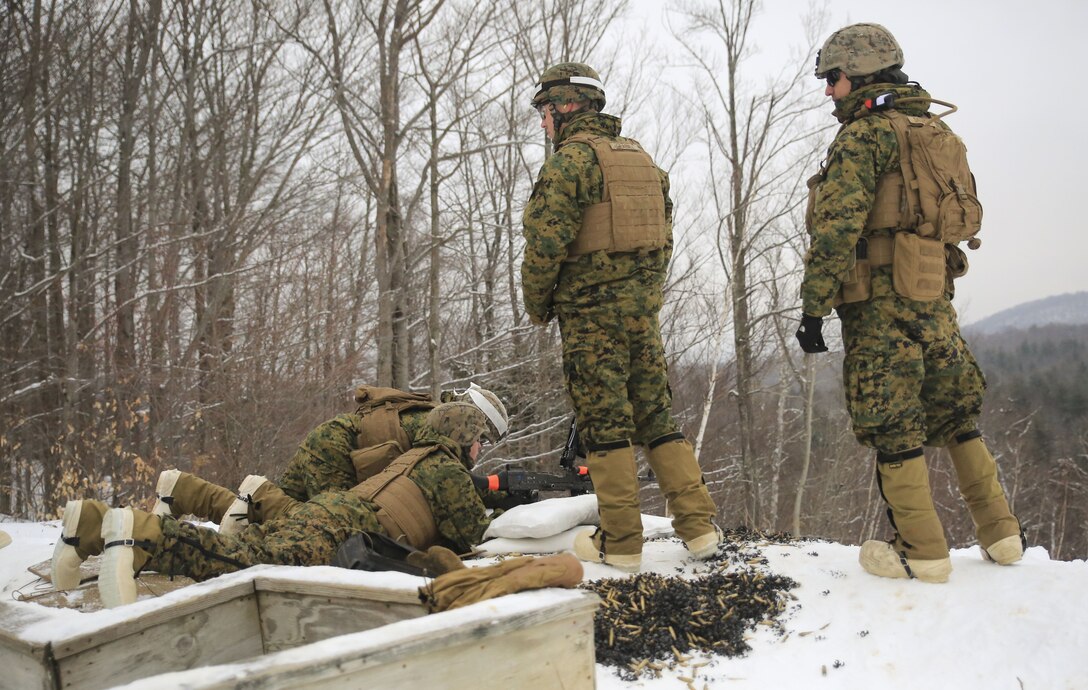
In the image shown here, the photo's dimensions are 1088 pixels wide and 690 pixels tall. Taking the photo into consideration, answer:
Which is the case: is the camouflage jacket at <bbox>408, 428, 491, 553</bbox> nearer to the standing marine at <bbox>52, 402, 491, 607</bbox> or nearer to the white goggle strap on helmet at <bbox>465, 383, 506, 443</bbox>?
the standing marine at <bbox>52, 402, 491, 607</bbox>

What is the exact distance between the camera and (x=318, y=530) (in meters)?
3.59

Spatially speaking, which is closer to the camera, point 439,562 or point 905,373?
point 439,562

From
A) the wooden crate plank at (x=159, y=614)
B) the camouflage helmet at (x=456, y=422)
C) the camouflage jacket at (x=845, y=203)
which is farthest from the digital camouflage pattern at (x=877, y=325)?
the wooden crate plank at (x=159, y=614)

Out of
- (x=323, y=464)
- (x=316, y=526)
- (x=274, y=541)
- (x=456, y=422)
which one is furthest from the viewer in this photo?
(x=323, y=464)

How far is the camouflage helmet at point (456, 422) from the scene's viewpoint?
4.40 meters

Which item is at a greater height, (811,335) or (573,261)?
(573,261)

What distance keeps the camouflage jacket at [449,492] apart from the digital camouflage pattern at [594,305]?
0.70 m

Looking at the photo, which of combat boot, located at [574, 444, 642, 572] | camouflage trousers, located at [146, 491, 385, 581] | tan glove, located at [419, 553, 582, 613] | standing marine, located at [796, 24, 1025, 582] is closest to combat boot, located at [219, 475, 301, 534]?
camouflage trousers, located at [146, 491, 385, 581]

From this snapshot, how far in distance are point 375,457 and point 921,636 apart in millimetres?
2797

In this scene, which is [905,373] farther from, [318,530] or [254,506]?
[254,506]

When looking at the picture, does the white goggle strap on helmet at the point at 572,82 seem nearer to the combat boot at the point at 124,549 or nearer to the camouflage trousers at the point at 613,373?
the camouflage trousers at the point at 613,373

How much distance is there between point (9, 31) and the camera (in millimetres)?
8094

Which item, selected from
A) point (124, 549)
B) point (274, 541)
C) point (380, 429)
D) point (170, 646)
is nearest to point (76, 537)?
point (124, 549)

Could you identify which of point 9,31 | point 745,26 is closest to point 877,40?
point 9,31
